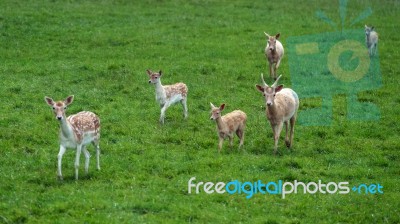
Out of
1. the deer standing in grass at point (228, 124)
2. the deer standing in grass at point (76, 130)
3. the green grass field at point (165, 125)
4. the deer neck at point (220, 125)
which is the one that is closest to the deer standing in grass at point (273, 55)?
the green grass field at point (165, 125)

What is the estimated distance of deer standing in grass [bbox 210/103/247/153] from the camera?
60.5ft

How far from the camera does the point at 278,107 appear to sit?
745 inches

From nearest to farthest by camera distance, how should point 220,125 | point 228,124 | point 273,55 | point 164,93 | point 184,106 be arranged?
1. point 220,125
2. point 228,124
3. point 164,93
4. point 184,106
5. point 273,55

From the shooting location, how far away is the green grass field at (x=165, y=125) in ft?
49.4

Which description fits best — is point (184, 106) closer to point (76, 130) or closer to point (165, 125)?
point (165, 125)

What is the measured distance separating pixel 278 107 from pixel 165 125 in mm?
3609

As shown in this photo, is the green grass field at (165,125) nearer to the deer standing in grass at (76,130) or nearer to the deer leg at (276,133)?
the deer leg at (276,133)

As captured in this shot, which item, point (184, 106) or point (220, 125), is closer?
point (220, 125)

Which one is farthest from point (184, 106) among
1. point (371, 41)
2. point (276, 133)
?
point (371, 41)

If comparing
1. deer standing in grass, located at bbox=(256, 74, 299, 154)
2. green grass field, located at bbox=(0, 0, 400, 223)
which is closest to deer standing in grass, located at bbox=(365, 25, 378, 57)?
green grass field, located at bbox=(0, 0, 400, 223)

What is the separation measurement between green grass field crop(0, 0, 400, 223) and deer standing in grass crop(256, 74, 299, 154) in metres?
0.64

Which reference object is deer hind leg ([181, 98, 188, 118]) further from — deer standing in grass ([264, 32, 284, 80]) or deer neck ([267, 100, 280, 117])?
deer standing in grass ([264, 32, 284, 80])

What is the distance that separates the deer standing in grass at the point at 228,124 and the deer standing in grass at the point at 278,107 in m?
0.77

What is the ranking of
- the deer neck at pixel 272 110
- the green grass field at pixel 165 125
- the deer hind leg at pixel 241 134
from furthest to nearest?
the deer hind leg at pixel 241 134 < the deer neck at pixel 272 110 < the green grass field at pixel 165 125
